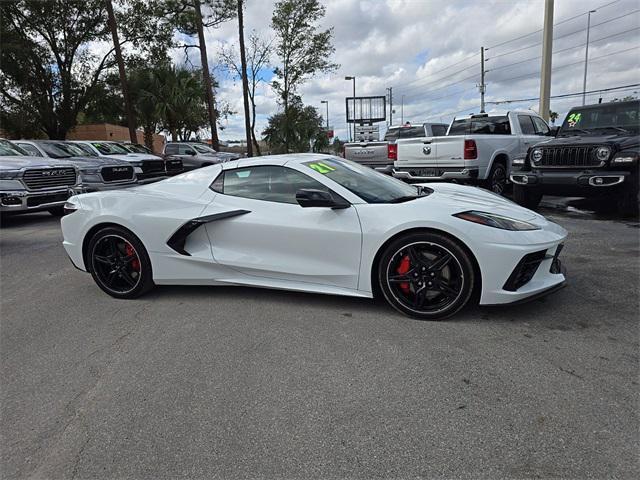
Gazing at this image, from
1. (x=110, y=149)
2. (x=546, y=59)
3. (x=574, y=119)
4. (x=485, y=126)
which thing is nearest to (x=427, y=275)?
(x=574, y=119)

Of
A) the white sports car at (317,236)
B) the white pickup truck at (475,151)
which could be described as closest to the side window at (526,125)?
the white pickup truck at (475,151)

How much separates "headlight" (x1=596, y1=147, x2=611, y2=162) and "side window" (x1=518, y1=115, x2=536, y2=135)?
370cm

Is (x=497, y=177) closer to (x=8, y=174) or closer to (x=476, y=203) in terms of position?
(x=476, y=203)

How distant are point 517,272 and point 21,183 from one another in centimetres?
939

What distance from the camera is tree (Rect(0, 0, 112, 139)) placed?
21375 millimetres

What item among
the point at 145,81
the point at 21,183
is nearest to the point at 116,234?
the point at 21,183

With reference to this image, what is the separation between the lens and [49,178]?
9594 millimetres

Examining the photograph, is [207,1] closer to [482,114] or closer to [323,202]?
[482,114]

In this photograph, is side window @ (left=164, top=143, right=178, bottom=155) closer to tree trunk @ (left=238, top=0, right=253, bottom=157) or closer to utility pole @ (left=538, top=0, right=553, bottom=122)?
tree trunk @ (left=238, top=0, right=253, bottom=157)

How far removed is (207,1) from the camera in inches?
878

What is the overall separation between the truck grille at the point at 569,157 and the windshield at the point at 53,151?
11307 mm

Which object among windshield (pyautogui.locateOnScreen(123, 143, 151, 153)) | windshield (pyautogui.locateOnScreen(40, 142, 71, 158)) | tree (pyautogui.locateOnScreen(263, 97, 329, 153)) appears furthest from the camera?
tree (pyautogui.locateOnScreen(263, 97, 329, 153))

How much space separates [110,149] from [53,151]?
2.27 metres

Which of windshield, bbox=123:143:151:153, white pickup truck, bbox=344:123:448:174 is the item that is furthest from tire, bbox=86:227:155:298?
windshield, bbox=123:143:151:153
